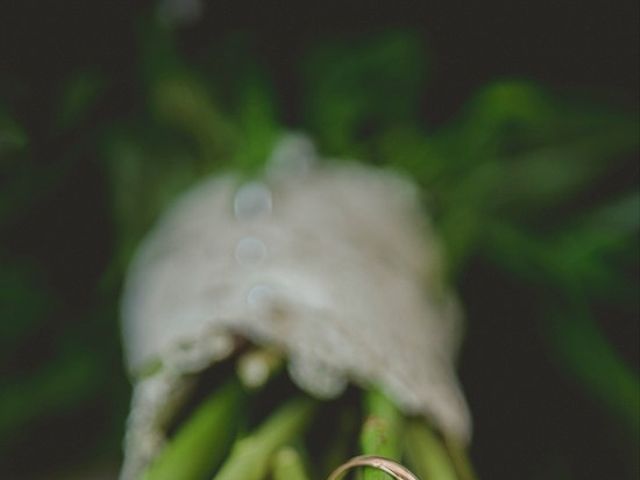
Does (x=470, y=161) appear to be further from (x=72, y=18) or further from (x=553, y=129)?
(x=72, y=18)

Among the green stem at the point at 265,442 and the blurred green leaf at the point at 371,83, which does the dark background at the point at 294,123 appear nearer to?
the blurred green leaf at the point at 371,83

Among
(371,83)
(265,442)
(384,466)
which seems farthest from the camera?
(371,83)

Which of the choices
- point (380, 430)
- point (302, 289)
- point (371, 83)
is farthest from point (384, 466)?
point (371, 83)

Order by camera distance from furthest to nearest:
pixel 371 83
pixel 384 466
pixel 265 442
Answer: pixel 371 83, pixel 265 442, pixel 384 466

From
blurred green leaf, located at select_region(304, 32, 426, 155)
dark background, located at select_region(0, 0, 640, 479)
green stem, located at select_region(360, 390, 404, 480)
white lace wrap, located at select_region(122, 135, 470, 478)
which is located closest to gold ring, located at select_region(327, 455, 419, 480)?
green stem, located at select_region(360, 390, 404, 480)

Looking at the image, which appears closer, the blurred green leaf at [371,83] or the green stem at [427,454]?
the green stem at [427,454]

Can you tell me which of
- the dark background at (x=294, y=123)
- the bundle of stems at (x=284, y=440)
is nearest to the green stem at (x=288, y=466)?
the bundle of stems at (x=284, y=440)

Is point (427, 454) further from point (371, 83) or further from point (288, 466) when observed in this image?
point (371, 83)
